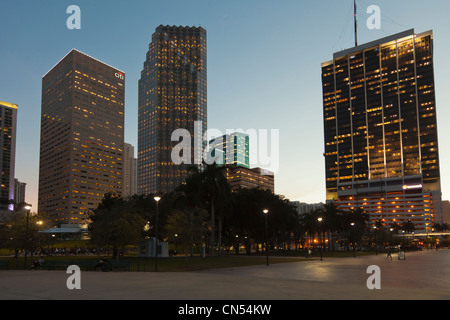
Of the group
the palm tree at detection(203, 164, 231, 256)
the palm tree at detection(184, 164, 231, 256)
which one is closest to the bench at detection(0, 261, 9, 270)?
the palm tree at detection(184, 164, 231, 256)

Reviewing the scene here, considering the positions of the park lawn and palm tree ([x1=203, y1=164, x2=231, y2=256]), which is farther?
palm tree ([x1=203, y1=164, x2=231, y2=256])

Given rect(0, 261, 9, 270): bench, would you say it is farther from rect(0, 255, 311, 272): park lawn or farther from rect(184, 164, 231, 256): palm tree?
rect(184, 164, 231, 256): palm tree

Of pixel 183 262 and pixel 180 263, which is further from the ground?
pixel 180 263

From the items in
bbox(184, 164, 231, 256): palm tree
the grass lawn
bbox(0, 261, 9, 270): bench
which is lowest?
the grass lawn

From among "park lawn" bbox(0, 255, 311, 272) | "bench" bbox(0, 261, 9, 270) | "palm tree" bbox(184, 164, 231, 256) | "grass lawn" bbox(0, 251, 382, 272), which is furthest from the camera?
"palm tree" bbox(184, 164, 231, 256)

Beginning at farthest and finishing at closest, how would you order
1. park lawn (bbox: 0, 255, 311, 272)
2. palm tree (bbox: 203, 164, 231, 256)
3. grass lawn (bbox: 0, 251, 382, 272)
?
palm tree (bbox: 203, 164, 231, 256)
grass lawn (bbox: 0, 251, 382, 272)
park lawn (bbox: 0, 255, 311, 272)

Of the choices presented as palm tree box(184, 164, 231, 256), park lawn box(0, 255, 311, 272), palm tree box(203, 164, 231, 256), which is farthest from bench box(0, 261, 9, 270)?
palm tree box(203, 164, 231, 256)

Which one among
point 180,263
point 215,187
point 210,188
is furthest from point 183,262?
point 215,187

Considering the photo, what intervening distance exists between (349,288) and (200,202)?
4831 cm

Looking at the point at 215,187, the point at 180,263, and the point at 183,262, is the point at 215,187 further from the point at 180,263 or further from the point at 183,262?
the point at 180,263

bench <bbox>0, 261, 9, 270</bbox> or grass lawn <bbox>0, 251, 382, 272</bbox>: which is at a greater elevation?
bench <bbox>0, 261, 9, 270</bbox>

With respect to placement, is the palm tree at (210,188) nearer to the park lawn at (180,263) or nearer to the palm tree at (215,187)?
the palm tree at (215,187)

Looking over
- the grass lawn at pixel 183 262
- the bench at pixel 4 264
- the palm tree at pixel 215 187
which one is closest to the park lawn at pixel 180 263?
the grass lawn at pixel 183 262

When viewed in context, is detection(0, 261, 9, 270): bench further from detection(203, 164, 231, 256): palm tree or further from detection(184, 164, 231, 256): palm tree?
detection(203, 164, 231, 256): palm tree
